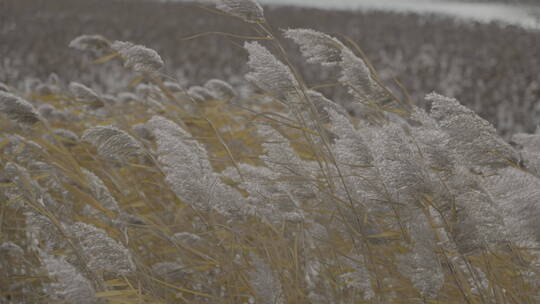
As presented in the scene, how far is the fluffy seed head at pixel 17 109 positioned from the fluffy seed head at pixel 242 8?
461 millimetres

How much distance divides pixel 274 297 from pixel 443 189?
37 centimetres

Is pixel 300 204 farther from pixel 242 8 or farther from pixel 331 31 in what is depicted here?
pixel 331 31

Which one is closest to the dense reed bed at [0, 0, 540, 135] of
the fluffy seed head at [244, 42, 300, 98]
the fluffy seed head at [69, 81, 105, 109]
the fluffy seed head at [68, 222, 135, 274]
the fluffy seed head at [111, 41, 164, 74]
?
the fluffy seed head at [69, 81, 105, 109]

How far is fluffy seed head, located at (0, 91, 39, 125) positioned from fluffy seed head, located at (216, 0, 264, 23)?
1.51ft

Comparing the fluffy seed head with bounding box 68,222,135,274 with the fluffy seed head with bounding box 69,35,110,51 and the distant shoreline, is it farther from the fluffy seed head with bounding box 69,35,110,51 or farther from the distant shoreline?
the distant shoreline

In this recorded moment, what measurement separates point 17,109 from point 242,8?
1.72 feet

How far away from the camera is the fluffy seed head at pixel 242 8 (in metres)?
1.25

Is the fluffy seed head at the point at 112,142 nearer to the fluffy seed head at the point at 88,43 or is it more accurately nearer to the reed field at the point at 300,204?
the reed field at the point at 300,204

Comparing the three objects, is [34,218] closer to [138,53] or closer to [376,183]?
[138,53]

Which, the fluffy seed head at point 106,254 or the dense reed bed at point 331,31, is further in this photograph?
the dense reed bed at point 331,31

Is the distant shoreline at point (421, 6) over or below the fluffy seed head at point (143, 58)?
below

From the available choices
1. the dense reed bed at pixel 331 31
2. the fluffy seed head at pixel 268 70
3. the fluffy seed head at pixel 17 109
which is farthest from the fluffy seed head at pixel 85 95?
the dense reed bed at pixel 331 31

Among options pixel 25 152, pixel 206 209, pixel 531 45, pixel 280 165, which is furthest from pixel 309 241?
pixel 531 45

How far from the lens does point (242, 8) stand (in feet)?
4.16
